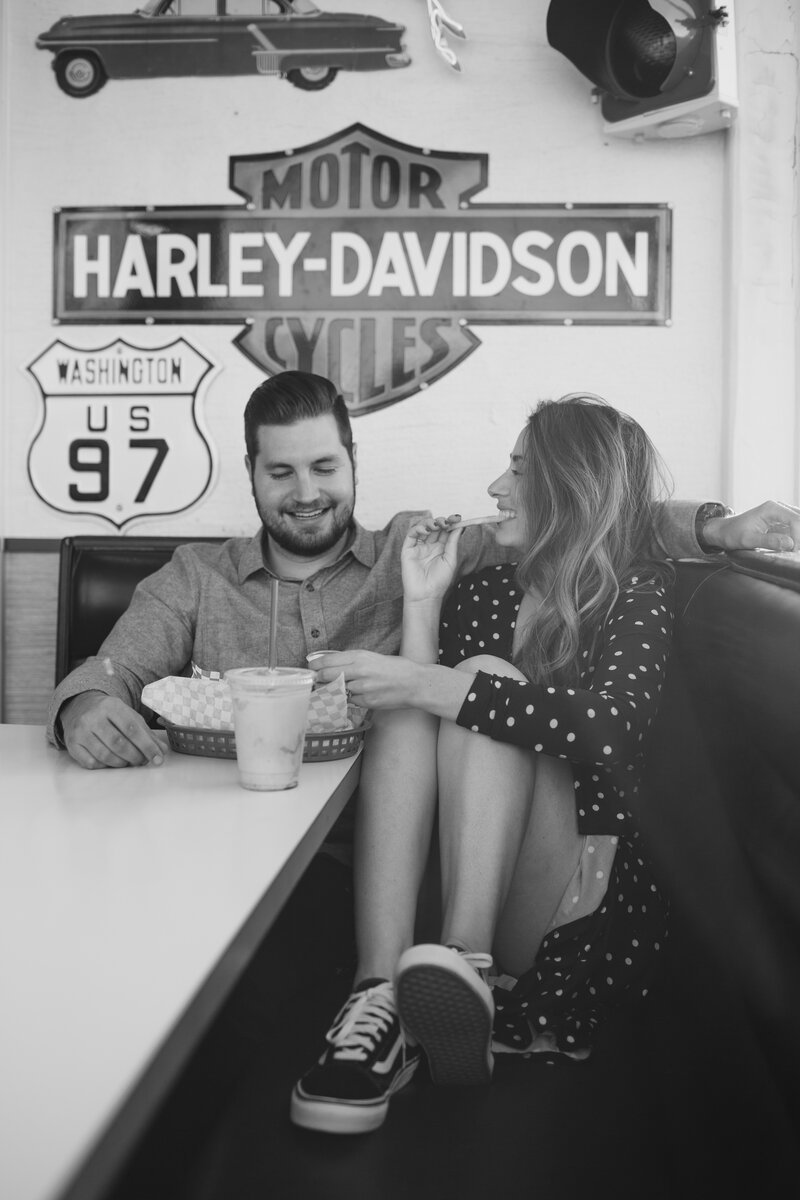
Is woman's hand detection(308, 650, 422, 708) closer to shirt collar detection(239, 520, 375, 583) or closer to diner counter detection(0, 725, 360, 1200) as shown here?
diner counter detection(0, 725, 360, 1200)

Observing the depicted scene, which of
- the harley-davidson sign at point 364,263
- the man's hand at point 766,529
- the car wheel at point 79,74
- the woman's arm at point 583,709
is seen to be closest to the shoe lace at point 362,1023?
the woman's arm at point 583,709

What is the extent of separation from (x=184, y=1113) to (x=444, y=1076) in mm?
313

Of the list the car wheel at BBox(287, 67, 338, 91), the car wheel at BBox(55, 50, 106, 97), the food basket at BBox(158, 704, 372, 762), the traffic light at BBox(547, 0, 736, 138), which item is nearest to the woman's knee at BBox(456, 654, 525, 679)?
the food basket at BBox(158, 704, 372, 762)

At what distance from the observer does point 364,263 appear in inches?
94.5

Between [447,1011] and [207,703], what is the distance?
484 mm

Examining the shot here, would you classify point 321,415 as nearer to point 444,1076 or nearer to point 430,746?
point 430,746

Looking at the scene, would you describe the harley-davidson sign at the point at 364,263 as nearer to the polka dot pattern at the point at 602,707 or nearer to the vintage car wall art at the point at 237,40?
the vintage car wall art at the point at 237,40

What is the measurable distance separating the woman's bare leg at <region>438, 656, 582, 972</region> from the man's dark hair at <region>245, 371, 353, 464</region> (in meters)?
0.67

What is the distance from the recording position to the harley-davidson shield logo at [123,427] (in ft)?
8.05

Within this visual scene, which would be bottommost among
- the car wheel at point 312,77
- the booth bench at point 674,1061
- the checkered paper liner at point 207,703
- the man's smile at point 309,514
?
the booth bench at point 674,1061

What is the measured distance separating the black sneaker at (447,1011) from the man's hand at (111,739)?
0.42 metres

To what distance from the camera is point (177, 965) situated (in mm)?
677

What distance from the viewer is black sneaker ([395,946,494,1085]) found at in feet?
3.67

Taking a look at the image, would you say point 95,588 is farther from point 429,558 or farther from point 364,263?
point 364,263
